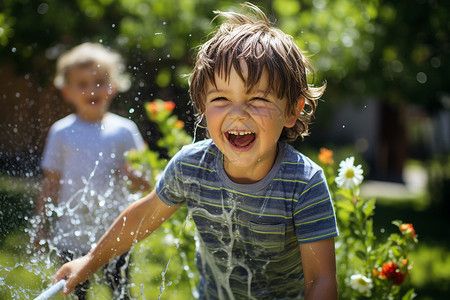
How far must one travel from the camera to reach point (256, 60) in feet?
5.51

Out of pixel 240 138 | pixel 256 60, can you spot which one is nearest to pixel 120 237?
pixel 240 138

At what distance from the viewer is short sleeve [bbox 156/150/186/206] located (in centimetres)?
198

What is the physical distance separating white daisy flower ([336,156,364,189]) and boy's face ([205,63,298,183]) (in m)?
0.59

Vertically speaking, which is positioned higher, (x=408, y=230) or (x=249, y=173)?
(x=249, y=173)

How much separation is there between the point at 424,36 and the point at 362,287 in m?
5.31

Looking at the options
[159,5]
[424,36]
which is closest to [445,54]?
[424,36]

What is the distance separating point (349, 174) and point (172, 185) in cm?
79

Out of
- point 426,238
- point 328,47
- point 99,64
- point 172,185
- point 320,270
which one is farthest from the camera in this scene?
point 426,238

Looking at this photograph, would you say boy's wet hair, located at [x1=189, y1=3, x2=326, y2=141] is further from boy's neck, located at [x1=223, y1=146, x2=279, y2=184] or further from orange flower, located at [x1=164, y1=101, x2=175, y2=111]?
orange flower, located at [x1=164, y1=101, x2=175, y2=111]

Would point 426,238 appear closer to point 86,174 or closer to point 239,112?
point 86,174

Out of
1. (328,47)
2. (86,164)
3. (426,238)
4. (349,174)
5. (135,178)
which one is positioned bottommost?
(426,238)

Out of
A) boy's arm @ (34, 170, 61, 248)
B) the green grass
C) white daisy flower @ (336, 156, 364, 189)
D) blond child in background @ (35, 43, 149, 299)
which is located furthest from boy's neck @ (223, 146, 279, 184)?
boy's arm @ (34, 170, 61, 248)

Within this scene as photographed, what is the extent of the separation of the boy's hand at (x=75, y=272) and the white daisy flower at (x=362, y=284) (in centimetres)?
112

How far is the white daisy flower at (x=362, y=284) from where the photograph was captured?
2246 millimetres
